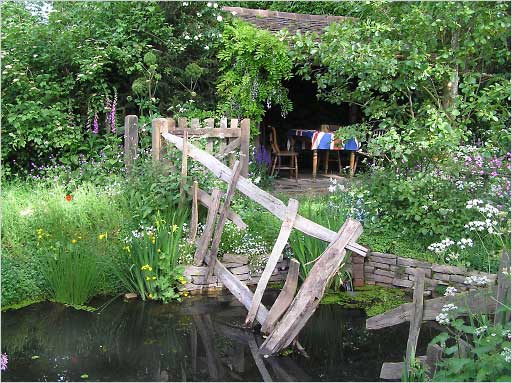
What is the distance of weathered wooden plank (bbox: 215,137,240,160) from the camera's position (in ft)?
25.1

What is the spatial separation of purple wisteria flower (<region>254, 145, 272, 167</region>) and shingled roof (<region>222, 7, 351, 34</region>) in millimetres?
2261

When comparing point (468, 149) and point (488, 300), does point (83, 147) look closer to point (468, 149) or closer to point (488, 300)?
point (468, 149)

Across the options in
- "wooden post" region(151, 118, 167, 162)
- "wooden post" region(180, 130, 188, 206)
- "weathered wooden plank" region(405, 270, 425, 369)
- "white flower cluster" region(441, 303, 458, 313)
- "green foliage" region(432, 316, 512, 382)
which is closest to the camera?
"green foliage" region(432, 316, 512, 382)

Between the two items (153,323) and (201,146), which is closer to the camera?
(153,323)

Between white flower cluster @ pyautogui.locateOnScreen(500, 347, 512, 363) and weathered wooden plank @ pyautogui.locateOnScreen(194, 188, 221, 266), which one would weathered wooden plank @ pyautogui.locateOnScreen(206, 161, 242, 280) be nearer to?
weathered wooden plank @ pyautogui.locateOnScreen(194, 188, 221, 266)

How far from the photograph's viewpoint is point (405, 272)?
6570mm

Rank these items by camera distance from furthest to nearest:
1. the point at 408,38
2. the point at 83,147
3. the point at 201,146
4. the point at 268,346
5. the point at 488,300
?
the point at 83,147 → the point at 201,146 → the point at 408,38 → the point at 268,346 → the point at 488,300

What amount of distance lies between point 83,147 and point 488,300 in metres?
7.35

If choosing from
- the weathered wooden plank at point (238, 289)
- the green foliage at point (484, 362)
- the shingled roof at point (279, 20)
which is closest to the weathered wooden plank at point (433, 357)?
the green foliage at point (484, 362)

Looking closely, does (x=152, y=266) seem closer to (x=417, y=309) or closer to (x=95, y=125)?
(x=417, y=309)

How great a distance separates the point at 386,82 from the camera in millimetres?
6809

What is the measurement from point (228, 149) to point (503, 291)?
4.89 metres

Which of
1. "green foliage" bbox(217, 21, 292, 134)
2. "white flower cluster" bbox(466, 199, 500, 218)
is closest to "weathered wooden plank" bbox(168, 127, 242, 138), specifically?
"green foliage" bbox(217, 21, 292, 134)

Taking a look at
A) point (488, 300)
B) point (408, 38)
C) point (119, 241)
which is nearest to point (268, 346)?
point (488, 300)
